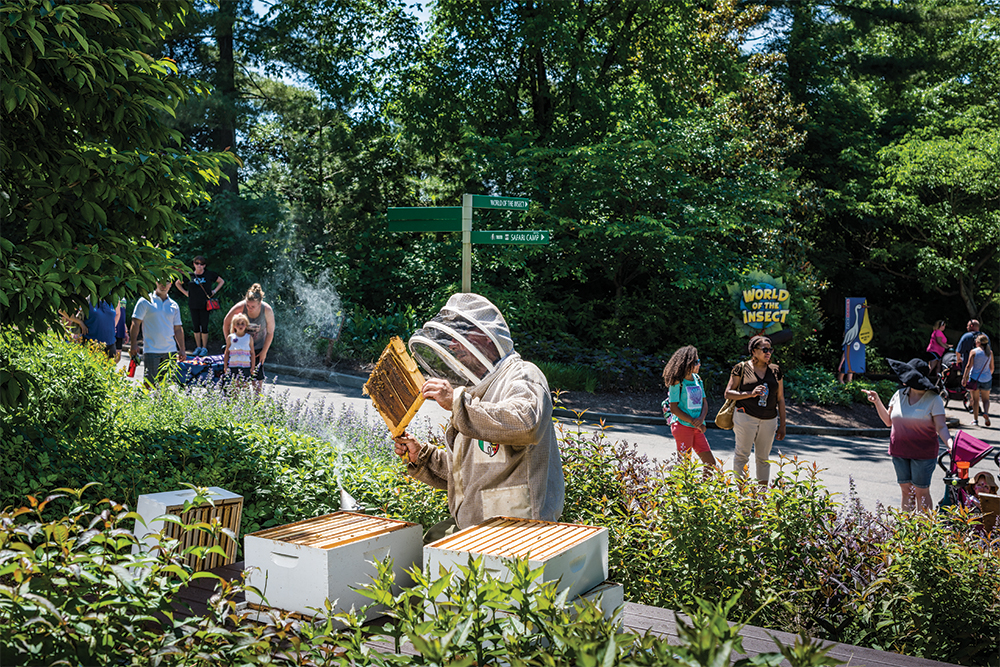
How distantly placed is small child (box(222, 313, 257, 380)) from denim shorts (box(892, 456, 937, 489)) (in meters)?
7.57

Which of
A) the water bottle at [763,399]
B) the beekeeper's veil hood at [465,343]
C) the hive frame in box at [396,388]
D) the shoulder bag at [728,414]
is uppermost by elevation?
the beekeeper's veil hood at [465,343]

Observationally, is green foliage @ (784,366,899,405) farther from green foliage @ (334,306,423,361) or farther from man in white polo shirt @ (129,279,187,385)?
man in white polo shirt @ (129,279,187,385)

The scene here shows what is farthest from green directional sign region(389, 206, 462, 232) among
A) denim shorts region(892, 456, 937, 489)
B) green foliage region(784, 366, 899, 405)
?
green foliage region(784, 366, 899, 405)

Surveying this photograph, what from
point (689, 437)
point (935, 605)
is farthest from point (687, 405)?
point (935, 605)

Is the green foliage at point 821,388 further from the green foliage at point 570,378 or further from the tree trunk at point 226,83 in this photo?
the tree trunk at point 226,83

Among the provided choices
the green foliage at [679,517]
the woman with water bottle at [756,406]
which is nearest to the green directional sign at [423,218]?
the green foliage at [679,517]

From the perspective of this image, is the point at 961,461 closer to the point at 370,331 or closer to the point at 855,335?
the point at 855,335

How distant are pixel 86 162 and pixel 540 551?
4567 mm

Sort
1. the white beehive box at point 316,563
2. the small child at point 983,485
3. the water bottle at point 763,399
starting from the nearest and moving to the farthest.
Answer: the white beehive box at point 316,563 → the small child at point 983,485 → the water bottle at point 763,399

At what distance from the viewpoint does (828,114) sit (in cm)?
2388

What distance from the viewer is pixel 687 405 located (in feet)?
25.2

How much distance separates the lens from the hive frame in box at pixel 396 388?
303 centimetres

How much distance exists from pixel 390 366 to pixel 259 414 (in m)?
3.89

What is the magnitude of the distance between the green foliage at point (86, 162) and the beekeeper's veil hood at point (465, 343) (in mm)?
3004
